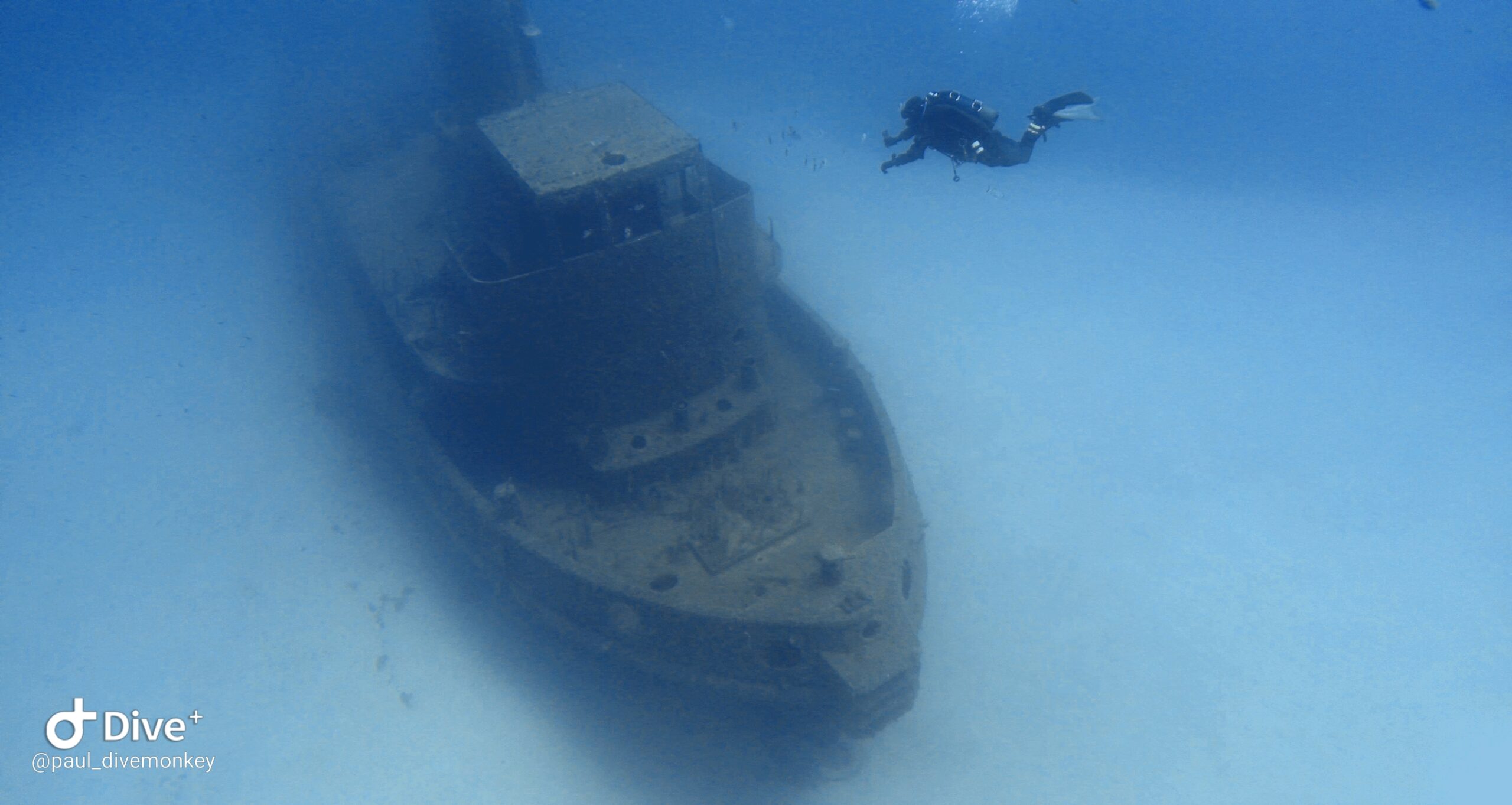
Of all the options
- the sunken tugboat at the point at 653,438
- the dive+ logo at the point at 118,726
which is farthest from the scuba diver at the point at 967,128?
the dive+ logo at the point at 118,726

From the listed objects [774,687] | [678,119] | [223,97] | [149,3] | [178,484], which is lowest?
[178,484]

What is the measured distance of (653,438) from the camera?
29.8 feet

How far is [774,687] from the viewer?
7.61 meters

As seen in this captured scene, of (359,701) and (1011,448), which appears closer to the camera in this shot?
(359,701)

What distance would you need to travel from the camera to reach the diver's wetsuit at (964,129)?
307 inches

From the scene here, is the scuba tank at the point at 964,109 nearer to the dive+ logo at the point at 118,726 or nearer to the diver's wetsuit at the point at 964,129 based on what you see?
the diver's wetsuit at the point at 964,129

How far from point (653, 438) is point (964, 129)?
5264 mm

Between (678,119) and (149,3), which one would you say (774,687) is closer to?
(678,119)

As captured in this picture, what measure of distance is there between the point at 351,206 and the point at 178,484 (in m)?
6.05

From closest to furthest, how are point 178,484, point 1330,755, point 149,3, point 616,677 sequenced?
point 616,677 < point 1330,755 < point 178,484 < point 149,3

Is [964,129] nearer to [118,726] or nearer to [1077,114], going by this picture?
[1077,114]

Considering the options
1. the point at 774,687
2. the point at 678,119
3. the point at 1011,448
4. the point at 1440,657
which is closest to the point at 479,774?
the point at 774,687

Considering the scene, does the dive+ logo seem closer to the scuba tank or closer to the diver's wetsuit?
the diver's wetsuit

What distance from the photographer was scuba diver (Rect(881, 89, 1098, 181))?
779cm
